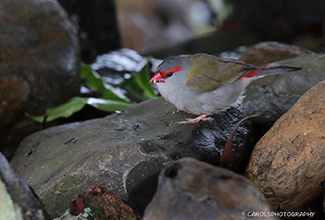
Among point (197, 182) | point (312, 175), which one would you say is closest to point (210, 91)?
point (312, 175)

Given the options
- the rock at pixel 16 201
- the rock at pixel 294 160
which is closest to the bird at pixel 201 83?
the rock at pixel 294 160

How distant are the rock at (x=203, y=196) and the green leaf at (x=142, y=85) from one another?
10.3ft

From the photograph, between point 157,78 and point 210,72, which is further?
point 210,72

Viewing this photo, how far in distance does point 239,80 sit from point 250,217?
5.43 ft

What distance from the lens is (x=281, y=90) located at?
3.23 meters

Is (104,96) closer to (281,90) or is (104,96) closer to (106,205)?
(281,90)

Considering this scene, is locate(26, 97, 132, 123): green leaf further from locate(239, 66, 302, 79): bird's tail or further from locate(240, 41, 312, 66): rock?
locate(240, 41, 312, 66): rock

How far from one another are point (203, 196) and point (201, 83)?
1.44 m

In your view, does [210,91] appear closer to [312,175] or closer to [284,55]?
[312,175]

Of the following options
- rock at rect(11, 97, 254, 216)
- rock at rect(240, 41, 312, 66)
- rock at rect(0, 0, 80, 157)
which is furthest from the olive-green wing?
rock at rect(0, 0, 80, 157)

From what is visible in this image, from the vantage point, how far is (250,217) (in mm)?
1309

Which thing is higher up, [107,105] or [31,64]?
[31,64]

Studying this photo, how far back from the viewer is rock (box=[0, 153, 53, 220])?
142 centimetres

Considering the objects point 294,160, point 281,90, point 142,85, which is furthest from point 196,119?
point 142,85
